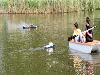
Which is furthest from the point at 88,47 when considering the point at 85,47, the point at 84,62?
the point at 84,62

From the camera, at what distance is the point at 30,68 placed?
19844 millimetres

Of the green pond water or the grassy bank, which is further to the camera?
the grassy bank

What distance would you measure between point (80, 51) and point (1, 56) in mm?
4881

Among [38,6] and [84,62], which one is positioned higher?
[38,6]

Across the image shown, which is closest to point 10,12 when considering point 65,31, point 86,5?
point 86,5

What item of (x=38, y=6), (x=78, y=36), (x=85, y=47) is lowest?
(x=85, y=47)

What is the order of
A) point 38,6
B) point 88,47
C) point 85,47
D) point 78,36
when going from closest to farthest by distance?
point 88,47 → point 85,47 → point 78,36 → point 38,6

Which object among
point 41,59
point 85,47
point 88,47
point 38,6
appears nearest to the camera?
point 41,59

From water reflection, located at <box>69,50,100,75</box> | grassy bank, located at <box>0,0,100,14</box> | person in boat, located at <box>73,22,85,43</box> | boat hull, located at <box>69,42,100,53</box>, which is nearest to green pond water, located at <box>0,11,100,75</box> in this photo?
water reflection, located at <box>69,50,100,75</box>

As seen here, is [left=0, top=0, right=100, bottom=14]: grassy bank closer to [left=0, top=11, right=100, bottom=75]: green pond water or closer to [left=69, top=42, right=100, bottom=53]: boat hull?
[left=0, top=11, right=100, bottom=75]: green pond water

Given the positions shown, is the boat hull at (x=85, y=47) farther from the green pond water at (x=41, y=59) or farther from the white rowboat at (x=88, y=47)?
the green pond water at (x=41, y=59)

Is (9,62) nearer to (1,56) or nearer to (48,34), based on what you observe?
(1,56)

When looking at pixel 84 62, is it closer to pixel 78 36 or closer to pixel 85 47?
pixel 85 47

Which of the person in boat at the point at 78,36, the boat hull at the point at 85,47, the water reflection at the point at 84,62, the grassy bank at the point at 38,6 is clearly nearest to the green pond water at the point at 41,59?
the water reflection at the point at 84,62
